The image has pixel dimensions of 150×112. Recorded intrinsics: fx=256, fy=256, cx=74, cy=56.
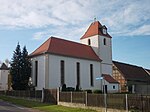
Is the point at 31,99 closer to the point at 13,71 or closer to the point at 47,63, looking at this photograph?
the point at 47,63

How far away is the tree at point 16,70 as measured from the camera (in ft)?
149

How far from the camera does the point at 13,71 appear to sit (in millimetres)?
46281

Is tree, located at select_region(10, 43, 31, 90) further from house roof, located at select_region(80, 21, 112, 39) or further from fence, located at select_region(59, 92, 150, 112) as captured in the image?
fence, located at select_region(59, 92, 150, 112)

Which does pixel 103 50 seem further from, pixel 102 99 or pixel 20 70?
pixel 102 99

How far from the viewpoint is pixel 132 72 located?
224 feet

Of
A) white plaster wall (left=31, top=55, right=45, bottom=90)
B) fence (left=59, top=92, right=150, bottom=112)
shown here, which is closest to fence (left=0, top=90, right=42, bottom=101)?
white plaster wall (left=31, top=55, right=45, bottom=90)

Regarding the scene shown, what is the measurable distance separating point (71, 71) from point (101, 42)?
1275cm

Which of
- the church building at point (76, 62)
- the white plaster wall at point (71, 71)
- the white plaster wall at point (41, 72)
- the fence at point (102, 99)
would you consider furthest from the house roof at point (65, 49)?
the fence at point (102, 99)

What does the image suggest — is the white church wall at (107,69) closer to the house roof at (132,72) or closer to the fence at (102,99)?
the house roof at (132,72)

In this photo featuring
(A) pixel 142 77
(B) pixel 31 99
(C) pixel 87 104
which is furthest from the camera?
(A) pixel 142 77

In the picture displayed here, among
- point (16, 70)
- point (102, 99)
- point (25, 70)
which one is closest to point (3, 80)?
point (16, 70)

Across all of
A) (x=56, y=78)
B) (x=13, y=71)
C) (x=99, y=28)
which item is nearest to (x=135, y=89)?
(x=99, y=28)

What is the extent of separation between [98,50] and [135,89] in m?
14.5

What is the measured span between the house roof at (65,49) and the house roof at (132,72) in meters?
10.5
